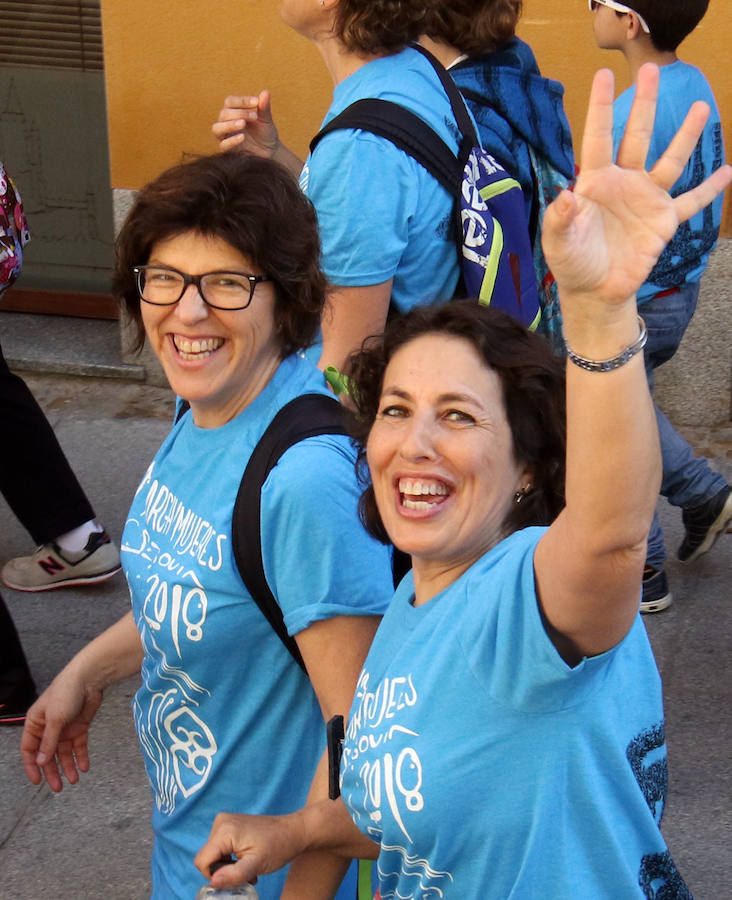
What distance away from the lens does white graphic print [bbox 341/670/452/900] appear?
166cm

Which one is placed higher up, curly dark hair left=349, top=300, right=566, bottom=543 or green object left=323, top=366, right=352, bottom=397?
curly dark hair left=349, top=300, right=566, bottom=543

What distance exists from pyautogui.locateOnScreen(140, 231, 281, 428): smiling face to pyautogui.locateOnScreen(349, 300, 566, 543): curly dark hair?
287 millimetres

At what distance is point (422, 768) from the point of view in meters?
1.63

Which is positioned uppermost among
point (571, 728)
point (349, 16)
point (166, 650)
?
point (349, 16)

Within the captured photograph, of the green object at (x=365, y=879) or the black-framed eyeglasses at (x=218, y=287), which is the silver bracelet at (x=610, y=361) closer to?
the black-framed eyeglasses at (x=218, y=287)

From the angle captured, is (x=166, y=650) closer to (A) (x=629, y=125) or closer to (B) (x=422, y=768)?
(B) (x=422, y=768)

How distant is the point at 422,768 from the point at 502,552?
0.30 metres

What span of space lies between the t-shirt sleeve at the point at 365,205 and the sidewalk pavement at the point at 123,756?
1.74 meters

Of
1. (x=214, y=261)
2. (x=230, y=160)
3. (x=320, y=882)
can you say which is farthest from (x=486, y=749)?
(x=230, y=160)

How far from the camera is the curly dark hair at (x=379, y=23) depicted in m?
2.82

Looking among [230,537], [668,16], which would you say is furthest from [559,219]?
[668,16]

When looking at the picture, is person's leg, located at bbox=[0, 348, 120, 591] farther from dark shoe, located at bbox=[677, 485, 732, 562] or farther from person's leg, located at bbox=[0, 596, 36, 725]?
dark shoe, located at bbox=[677, 485, 732, 562]

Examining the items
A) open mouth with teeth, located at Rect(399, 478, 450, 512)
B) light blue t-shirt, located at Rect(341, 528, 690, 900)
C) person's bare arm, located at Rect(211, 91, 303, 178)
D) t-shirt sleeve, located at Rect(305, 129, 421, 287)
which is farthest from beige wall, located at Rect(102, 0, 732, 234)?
light blue t-shirt, located at Rect(341, 528, 690, 900)

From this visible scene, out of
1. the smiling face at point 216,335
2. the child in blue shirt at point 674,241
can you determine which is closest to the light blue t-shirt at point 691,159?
the child in blue shirt at point 674,241
